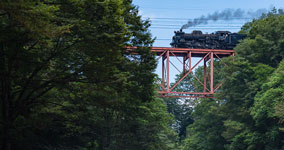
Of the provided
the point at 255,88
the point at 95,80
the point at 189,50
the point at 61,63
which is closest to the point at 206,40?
the point at 189,50

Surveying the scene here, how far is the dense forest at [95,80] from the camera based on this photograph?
1412 cm

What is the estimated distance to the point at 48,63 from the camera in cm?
1542

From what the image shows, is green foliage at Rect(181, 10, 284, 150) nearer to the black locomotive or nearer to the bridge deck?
the bridge deck

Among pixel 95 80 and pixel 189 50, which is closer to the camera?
pixel 95 80

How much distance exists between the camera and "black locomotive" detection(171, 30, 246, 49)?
3903cm

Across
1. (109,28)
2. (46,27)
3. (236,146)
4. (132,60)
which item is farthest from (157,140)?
(46,27)

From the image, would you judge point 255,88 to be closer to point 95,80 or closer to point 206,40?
point 206,40

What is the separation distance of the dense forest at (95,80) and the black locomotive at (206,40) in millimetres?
3130

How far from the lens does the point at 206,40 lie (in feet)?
131

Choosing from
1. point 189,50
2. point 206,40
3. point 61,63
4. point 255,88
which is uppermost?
point 206,40

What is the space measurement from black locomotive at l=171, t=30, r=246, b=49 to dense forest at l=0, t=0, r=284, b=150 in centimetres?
313

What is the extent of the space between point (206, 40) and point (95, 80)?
25201mm

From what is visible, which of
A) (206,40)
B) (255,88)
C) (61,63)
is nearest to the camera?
(61,63)

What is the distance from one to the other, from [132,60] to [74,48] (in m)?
6.58
